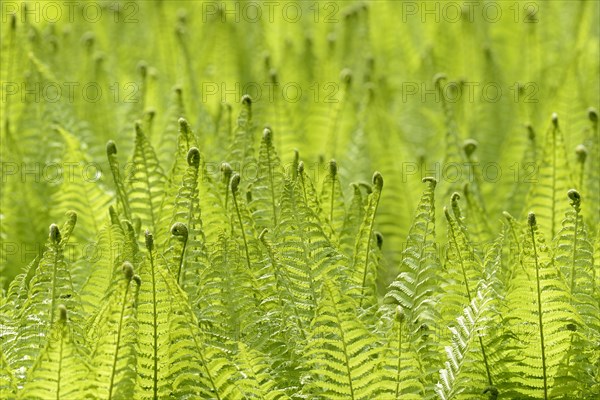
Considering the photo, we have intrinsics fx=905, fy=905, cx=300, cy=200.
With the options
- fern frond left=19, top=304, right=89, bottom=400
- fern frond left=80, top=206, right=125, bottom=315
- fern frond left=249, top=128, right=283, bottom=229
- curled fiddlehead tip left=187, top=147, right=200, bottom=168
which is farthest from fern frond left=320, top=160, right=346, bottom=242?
fern frond left=19, top=304, right=89, bottom=400

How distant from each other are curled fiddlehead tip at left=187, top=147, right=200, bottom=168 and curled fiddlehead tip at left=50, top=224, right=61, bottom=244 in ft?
1.14

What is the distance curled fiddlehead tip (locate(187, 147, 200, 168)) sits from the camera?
6.69ft

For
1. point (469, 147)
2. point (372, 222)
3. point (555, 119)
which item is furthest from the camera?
point (469, 147)

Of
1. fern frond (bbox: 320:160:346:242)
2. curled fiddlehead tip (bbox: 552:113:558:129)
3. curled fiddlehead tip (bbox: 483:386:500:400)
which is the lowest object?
curled fiddlehead tip (bbox: 483:386:500:400)

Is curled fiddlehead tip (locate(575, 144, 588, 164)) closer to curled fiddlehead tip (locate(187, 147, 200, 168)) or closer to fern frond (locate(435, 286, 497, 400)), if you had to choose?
fern frond (locate(435, 286, 497, 400))

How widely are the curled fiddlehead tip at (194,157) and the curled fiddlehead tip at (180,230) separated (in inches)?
7.1

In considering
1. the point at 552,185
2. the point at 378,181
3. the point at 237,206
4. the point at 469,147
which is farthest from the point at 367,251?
the point at 469,147

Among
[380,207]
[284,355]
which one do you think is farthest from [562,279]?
[380,207]

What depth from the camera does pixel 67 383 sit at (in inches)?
67.1

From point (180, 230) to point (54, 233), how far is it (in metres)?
0.26

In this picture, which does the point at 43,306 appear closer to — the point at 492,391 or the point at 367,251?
the point at 367,251

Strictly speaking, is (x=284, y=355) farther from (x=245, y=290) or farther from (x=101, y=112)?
(x=101, y=112)

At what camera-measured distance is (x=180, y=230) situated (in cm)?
192

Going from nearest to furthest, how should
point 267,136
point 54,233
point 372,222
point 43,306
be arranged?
point 54,233 < point 43,306 < point 372,222 < point 267,136
